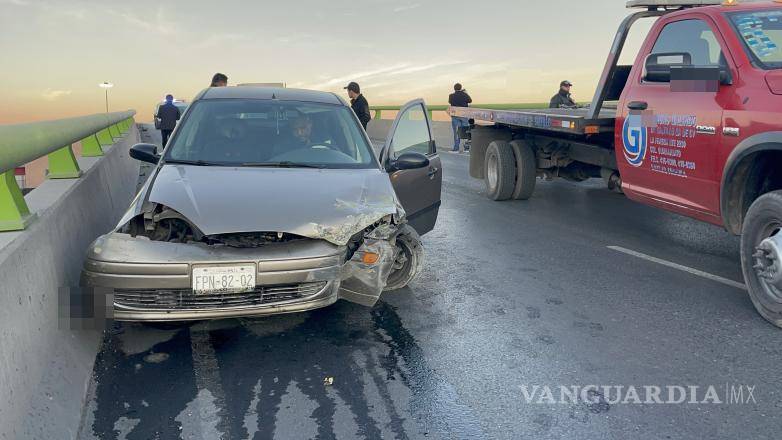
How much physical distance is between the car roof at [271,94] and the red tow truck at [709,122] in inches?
109

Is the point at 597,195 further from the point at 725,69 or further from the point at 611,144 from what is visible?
the point at 725,69

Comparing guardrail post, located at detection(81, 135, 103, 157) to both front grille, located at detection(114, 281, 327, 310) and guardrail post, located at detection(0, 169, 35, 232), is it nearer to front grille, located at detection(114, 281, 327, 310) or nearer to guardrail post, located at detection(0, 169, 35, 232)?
guardrail post, located at detection(0, 169, 35, 232)

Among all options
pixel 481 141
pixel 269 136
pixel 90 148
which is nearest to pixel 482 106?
pixel 481 141

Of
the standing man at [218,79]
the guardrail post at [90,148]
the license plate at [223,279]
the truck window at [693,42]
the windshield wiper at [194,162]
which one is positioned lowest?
the license plate at [223,279]

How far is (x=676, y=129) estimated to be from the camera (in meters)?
5.63

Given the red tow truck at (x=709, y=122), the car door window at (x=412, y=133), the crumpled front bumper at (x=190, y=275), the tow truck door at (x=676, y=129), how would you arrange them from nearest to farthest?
the crumpled front bumper at (x=190, y=275) < the red tow truck at (x=709, y=122) < the tow truck door at (x=676, y=129) < the car door window at (x=412, y=133)

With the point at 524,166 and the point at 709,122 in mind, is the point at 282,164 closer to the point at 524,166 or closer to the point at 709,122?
the point at 709,122

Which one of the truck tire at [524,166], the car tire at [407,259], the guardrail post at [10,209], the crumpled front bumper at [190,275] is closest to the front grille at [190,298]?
the crumpled front bumper at [190,275]

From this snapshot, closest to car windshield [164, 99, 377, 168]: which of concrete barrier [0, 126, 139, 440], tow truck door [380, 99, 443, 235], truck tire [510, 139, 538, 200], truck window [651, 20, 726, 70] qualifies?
tow truck door [380, 99, 443, 235]

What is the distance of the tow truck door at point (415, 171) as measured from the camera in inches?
225

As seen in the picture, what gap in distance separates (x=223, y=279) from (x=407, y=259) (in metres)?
1.56

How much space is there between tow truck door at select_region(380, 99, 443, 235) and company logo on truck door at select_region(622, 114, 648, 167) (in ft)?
6.04

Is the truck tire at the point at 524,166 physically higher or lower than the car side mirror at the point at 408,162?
lower

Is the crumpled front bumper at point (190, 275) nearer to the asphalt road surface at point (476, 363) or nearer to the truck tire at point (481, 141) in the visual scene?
the asphalt road surface at point (476, 363)
